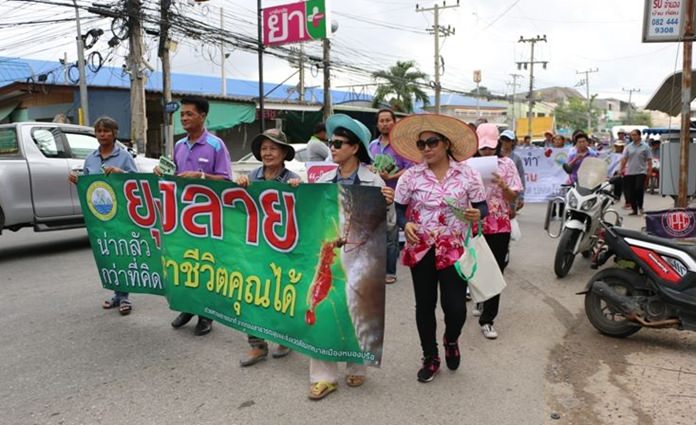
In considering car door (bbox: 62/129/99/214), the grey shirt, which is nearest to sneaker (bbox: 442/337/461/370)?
car door (bbox: 62/129/99/214)

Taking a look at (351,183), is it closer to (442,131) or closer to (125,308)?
(442,131)

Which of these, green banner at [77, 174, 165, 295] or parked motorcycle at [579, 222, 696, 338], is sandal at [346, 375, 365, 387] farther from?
parked motorcycle at [579, 222, 696, 338]

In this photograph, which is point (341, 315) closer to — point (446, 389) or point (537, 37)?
point (446, 389)

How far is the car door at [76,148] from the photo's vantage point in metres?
7.67

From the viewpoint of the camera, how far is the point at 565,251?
244 inches

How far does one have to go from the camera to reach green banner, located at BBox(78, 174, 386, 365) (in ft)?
10.4

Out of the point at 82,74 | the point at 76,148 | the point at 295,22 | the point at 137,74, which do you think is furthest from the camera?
the point at 295,22

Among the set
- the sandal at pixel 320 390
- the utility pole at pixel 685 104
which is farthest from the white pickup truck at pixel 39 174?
the utility pole at pixel 685 104

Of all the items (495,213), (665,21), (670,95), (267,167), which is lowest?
(495,213)

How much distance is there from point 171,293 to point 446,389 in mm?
2077

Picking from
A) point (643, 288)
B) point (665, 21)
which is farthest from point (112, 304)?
point (665, 21)

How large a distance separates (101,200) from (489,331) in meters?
3.31

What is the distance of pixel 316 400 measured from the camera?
126 inches

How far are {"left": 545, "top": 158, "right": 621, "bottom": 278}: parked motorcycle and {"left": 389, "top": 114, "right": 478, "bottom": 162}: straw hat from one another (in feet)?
10.6
